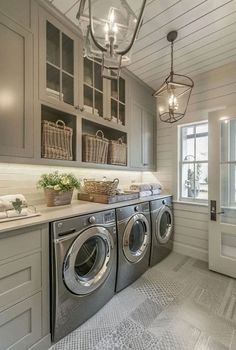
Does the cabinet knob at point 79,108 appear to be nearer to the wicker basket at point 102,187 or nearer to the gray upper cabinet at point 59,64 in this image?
the gray upper cabinet at point 59,64

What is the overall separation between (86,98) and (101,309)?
7.13ft

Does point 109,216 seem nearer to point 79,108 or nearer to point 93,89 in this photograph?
point 79,108

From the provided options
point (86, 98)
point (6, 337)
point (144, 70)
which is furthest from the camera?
point (144, 70)

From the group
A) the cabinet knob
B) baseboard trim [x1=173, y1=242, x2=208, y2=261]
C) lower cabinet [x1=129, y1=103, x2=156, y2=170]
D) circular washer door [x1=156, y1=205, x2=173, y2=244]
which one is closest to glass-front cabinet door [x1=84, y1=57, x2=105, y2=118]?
the cabinet knob

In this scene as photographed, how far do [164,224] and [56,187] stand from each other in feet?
5.85

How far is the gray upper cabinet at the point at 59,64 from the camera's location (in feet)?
5.43

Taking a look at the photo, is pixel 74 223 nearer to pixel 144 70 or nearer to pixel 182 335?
pixel 182 335

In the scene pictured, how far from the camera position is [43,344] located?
136 cm

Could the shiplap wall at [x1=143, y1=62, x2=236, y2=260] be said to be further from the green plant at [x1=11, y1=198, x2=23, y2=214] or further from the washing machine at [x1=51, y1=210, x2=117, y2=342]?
the green plant at [x1=11, y1=198, x2=23, y2=214]

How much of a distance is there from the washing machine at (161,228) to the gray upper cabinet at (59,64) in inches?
63.2

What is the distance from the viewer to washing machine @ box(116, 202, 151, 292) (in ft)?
6.50

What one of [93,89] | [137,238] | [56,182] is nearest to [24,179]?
[56,182]

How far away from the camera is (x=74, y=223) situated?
149 cm

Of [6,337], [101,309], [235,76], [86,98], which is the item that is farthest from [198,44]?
[6,337]
